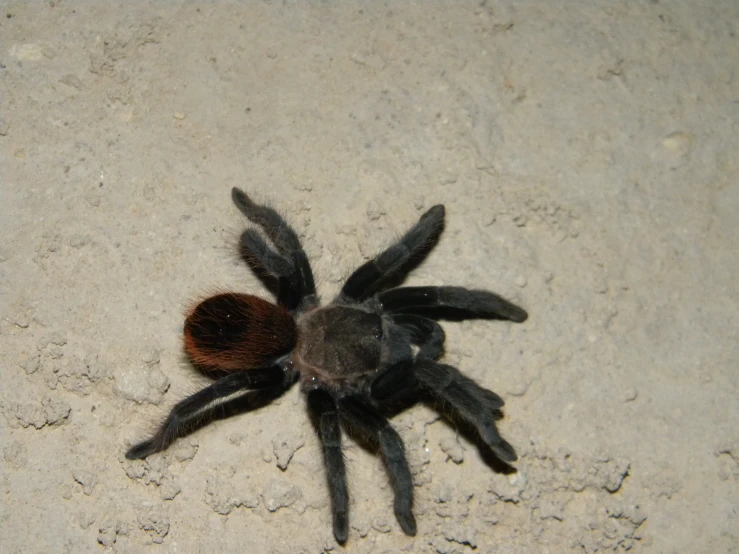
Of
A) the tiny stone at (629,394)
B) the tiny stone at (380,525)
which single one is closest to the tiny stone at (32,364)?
the tiny stone at (380,525)

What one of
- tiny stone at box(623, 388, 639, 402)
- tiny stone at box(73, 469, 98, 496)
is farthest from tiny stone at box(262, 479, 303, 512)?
tiny stone at box(623, 388, 639, 402)

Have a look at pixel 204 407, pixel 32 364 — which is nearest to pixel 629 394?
pixel 204 407

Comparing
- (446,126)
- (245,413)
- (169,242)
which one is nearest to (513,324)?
(446,126)

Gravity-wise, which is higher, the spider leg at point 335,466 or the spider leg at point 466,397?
the spider leg at point 466,397

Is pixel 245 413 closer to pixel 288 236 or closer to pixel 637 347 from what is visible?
pixel 288 236

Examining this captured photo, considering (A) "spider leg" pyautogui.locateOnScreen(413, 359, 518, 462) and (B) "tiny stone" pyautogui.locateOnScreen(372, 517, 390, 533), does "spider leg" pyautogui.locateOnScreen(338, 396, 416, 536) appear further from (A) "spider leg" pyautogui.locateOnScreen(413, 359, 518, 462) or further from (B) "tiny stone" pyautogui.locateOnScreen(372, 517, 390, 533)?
(A) "spider leg" pyautogui.locateOnScreen(413, 359, 518, 462)

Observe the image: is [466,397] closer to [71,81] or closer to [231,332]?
[231,332]

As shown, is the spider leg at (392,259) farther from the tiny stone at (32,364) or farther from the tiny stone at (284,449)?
the tiny stone at (32,364)
